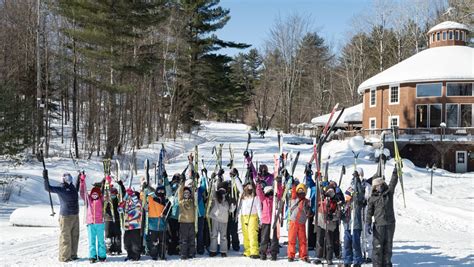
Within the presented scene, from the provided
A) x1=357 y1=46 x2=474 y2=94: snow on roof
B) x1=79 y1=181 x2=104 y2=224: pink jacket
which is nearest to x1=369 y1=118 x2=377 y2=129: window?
x1=357 y1=46 x2=474 y2=94: snow on roof

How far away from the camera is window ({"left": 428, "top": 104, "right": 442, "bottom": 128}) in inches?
1275

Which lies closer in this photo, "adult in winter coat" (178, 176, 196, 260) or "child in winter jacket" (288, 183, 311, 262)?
"child in winter jacket" (288, 183, 311, 262)

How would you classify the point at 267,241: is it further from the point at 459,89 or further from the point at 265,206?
the point at 459,89

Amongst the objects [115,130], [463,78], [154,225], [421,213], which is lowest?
[421,213]

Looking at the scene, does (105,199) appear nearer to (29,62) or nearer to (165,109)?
(29,62)

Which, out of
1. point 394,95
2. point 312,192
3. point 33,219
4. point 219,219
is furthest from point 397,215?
point 394,95

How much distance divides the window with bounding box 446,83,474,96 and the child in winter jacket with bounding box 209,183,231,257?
27.6 meters

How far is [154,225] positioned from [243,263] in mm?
1907

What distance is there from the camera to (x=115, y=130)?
26859 millimetres

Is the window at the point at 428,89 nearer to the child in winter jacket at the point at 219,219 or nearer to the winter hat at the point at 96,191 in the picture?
the child in winter jacket at the point at 219,219

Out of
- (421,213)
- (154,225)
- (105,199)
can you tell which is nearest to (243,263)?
(154,225)

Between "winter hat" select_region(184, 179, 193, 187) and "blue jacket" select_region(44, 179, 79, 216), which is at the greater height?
"winter hat" select_region(184, 179, 193, 187)

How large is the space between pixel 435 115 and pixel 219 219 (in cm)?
2756

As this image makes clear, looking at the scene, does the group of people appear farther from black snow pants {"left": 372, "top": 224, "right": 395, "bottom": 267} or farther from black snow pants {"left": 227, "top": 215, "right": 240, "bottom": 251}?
black snow pants {"left": 372, "top": 224, "right": 395, "bottom": 267}
